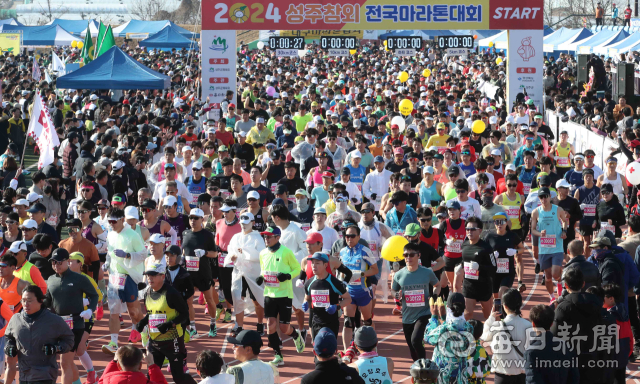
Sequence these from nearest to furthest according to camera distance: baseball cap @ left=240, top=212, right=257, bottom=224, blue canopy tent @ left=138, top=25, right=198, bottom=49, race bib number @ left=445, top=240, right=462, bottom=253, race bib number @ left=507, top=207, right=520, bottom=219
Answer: baseball cap @ left=240, top=212, right=257, bottom=224, race bib number @ left=445, top=240, right=462, bottom=253, race bib number @ left=507, top=207, right=520, bottom=219, blue canopy tent @ left=138, top=25, right=198, bottom=49

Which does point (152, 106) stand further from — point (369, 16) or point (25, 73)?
point (25, 73)

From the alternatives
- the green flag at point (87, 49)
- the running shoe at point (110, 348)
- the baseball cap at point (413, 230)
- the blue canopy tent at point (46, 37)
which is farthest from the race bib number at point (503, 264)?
the blue canopy tent at point (46, 37)

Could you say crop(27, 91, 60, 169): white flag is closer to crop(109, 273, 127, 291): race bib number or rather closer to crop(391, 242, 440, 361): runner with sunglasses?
crop(109, 273, 127, 291): race bib number

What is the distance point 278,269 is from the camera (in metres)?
9.84

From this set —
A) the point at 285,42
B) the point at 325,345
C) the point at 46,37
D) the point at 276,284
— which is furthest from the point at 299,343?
the point at 46,37

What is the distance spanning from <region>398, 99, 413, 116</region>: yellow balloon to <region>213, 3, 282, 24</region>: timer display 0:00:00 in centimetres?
522

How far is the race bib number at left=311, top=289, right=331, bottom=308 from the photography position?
907 cm

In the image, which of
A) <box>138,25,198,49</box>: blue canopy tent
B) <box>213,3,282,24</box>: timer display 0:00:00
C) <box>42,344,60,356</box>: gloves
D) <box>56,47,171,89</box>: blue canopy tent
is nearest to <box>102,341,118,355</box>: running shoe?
<box>42,344,60,356</box>: gloves

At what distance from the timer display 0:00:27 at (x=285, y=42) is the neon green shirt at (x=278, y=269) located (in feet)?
60.5

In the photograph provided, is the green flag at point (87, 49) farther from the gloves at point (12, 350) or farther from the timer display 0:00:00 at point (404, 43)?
the gloves at point (12, 350)

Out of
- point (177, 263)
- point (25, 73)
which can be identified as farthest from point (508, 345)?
point (25, 73)

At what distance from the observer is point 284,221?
10.9 metres

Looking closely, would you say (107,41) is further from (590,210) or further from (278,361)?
(278,361)

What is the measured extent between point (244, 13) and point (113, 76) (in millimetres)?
4682
